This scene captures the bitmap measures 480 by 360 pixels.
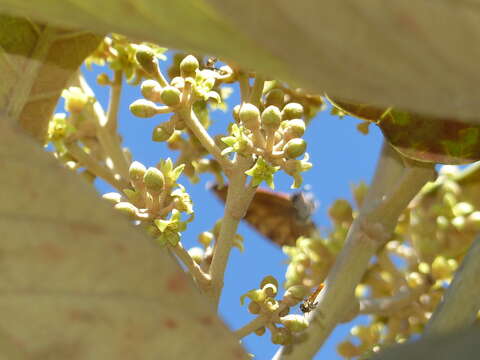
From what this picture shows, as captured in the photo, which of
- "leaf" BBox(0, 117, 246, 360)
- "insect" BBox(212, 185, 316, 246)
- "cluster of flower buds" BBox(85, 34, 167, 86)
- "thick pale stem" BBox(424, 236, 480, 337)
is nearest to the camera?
"leaf" BBox(0, 117, 246, 360)

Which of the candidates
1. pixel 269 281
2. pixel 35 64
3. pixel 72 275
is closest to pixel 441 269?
pixel 269 281

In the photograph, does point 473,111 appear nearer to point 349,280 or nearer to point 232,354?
point 232,354

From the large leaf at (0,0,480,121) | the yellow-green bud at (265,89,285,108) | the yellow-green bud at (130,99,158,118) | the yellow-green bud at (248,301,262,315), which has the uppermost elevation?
the large leaf at (0,0,480,121)

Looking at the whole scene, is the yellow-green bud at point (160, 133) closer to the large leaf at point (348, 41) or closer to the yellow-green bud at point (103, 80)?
the yellow-green bud at point (103, 80)

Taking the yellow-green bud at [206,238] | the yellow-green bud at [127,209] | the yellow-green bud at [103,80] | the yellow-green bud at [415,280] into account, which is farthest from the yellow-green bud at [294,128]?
the yellow-green bud at [415,280]

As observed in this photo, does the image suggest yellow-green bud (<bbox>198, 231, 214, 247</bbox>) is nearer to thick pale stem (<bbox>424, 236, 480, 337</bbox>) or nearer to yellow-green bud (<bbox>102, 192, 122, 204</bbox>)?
yellow-green bud (<bbox>102, 192, 122, 204</bbox>)

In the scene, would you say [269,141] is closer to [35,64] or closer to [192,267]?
[192,267]

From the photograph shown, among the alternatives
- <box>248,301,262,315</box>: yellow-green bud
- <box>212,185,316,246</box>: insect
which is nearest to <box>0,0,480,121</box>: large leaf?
<box>248,301,262,315</box>: yellow-green bud
